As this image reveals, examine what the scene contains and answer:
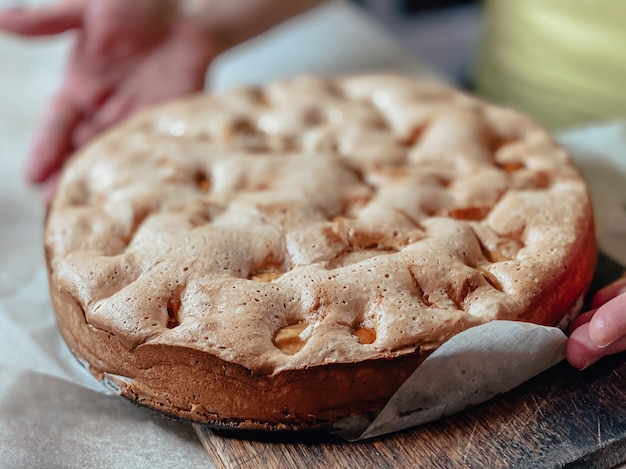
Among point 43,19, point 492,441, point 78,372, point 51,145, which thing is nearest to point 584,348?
point 492,441

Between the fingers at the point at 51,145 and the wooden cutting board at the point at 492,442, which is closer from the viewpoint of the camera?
the wooden cutting board at the point at 492,442

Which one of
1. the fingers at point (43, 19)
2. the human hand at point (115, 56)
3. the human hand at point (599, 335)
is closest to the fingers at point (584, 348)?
the human hand at point (599, 335)

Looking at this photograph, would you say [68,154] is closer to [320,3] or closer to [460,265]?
[320,3]

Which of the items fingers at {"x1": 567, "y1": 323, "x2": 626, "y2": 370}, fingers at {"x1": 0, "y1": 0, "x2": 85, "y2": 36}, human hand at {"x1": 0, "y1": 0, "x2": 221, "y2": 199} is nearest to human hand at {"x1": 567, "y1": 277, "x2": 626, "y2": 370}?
fingers at {"x1": 567, "y1": 323, "x2": 626, "y2": 370}

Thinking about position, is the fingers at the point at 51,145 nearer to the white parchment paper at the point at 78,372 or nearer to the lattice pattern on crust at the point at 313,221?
the white parchment paper at the point at 78,372

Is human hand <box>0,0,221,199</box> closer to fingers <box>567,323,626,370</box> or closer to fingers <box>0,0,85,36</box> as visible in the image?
fingers <box>0,0,85,36</box>

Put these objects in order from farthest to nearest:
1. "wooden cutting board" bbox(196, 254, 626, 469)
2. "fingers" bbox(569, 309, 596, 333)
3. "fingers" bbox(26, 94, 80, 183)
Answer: "fingers" bbox(26, 94, 80, 183)
"fingers" bbox(569, 309, 596, 333)
"wooden cutting board" bbox(196, 254, 626, 469)
